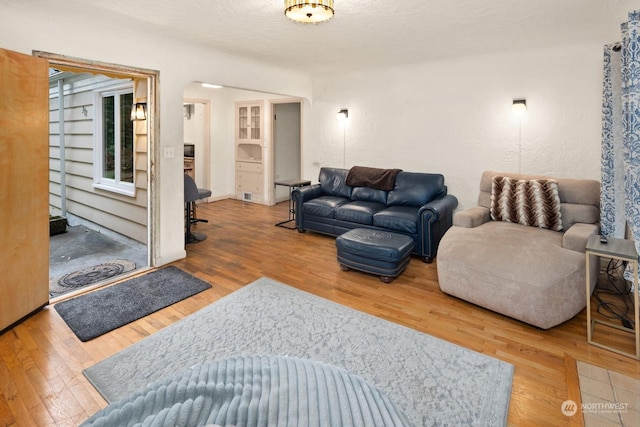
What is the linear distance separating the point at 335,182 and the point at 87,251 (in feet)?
11.2

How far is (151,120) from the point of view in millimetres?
3625

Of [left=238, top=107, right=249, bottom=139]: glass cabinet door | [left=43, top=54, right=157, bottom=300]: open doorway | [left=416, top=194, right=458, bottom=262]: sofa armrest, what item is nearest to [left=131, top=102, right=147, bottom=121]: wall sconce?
[left=43, top=54, right=157, bottom=300]: open doorway

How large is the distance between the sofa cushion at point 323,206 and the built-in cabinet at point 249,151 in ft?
8.27

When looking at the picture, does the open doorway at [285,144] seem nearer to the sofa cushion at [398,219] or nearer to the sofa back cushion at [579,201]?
the sofa cushion at [398,219]

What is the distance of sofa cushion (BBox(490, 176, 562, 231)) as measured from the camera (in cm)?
347

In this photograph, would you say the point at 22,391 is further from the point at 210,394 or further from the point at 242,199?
the point at 242,199

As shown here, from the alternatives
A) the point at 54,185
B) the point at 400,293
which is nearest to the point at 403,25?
the point at 400,293

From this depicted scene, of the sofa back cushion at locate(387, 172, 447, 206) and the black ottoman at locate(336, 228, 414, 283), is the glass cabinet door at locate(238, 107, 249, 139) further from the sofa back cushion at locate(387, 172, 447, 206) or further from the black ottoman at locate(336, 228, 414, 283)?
the black ottoman at locate(336, 228, 414, 283)

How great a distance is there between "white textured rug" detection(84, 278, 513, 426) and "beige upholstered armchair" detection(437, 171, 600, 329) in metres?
0.64

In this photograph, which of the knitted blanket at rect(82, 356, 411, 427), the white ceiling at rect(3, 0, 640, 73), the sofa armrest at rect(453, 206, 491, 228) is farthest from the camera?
the sofa armrest at rect(453, 206, 491, 228)

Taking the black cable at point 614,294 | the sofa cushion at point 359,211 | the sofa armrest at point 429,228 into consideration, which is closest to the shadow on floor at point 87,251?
the sofa cushion at point 359,211

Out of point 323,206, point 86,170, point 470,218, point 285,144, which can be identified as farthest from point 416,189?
point 86,170

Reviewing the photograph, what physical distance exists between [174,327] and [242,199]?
5.23 metres

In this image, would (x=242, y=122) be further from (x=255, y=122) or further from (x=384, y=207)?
(x=384, y=207)
